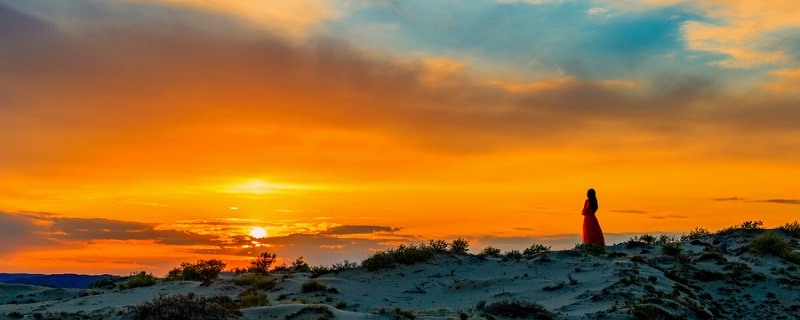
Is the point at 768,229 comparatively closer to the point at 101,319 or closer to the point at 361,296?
the point at 361,296

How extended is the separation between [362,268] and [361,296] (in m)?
3.19

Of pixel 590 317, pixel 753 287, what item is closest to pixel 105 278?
pixel 590 317

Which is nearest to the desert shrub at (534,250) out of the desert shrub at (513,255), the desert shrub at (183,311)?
the desert shrub at (513,255)

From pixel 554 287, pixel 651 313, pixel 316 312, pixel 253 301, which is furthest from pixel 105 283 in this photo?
pixel 651 313

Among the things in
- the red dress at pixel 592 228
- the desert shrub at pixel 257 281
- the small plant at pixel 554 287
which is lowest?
the small plant at pixel 554 287

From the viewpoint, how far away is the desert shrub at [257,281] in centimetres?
2459

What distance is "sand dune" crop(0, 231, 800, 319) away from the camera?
60.2 ft

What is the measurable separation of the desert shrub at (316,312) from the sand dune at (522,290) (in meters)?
0.03

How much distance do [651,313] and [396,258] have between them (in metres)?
10.7

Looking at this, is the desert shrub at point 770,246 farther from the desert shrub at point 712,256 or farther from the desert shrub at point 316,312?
the desert shrub at point 316,312

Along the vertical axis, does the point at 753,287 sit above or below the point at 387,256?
below

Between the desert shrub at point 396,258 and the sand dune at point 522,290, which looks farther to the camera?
Answer: the desert shrub at point 396,258

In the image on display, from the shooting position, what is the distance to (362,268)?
85.7 feet

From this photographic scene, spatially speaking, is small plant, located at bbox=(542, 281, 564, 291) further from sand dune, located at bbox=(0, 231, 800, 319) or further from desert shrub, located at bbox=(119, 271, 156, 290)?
desert shrub, located at bbox=(119, 271, 156, 290)
